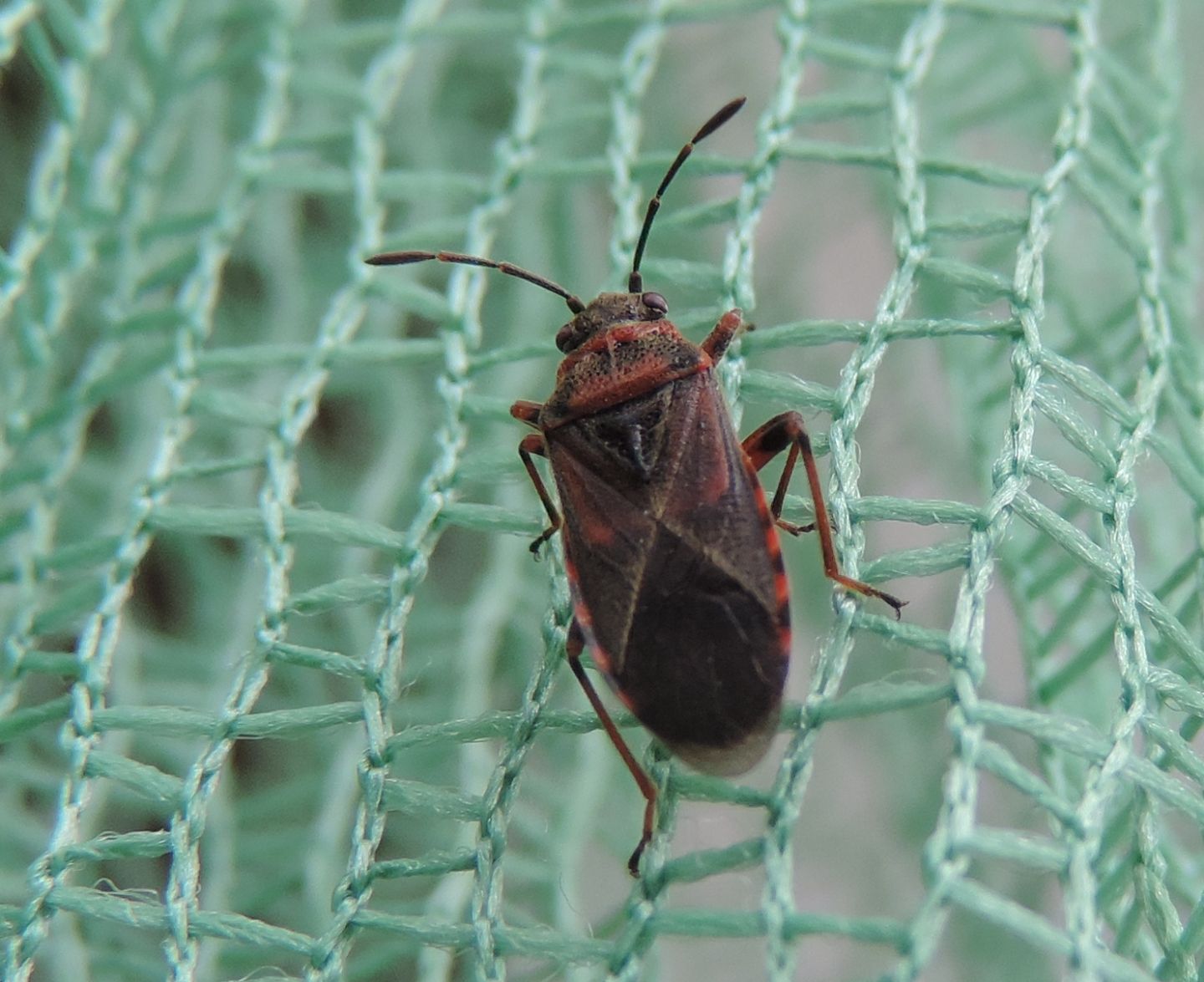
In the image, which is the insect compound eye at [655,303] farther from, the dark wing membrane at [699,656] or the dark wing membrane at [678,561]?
the dark wing membrane at [699,656]

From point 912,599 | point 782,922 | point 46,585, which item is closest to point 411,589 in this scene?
point 782,922

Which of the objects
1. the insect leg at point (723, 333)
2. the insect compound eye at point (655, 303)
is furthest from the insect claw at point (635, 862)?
the insect compound eye at point (655, 303)

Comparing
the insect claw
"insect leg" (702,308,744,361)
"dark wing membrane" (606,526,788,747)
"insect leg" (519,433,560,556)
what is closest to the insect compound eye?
"insect leg" (702,308,744,361)

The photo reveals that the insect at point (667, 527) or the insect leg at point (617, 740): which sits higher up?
the insect at point (667, 527)

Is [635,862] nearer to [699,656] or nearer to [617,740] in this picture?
[617,740]

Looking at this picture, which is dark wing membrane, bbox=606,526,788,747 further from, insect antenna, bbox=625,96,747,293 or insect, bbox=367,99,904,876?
insect antenna, bbox=625,96,747,293

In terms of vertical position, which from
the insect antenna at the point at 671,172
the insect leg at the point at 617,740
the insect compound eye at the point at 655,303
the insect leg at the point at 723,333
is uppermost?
the insect antenna at the point at 671,172
